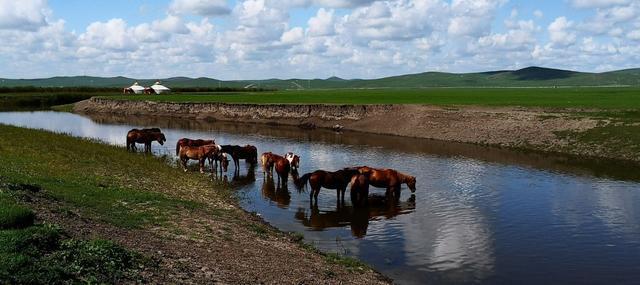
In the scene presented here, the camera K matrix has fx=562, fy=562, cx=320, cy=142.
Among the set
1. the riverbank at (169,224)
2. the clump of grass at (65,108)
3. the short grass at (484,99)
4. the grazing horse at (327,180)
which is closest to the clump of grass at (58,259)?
the riverbank at (169,224)

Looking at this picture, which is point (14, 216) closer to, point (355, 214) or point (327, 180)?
point (355, 214)

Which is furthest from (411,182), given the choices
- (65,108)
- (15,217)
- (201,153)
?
(65,108)

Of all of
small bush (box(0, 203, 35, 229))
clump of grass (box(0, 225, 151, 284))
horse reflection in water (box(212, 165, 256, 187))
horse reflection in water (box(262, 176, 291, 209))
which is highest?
small bush (box(0, 203, 35, 229))

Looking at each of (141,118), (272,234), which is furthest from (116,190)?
(141,118)

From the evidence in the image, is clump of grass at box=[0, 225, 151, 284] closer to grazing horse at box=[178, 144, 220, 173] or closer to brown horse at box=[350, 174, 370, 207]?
brown horse at box=[350, 174, 370, 207]

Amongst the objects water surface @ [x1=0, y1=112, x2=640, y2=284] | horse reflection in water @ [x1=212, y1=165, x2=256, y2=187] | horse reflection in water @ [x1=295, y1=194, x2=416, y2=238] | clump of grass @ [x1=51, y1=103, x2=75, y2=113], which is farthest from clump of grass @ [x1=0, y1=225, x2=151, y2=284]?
clump of grass @ [x1=51, y1=103, x2=75, y2=113]

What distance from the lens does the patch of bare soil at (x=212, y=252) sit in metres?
13.1

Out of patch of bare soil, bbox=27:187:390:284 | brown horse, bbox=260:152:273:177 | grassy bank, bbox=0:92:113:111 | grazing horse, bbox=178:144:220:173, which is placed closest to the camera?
patch of bare soil, bbox=27:187:390:284

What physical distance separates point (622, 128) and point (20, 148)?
43077 millimetres

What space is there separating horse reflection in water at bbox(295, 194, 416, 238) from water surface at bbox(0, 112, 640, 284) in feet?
0.15

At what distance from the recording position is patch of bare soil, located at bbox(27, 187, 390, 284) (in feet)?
43.1

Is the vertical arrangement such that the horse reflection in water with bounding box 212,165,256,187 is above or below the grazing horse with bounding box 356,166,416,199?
below

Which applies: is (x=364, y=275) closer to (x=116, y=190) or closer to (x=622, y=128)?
(x=116, y=190)

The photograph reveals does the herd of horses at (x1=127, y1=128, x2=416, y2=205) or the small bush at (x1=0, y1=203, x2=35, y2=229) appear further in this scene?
the herd of horses at (x1=127, y1=128, x2=416, y2=205)
